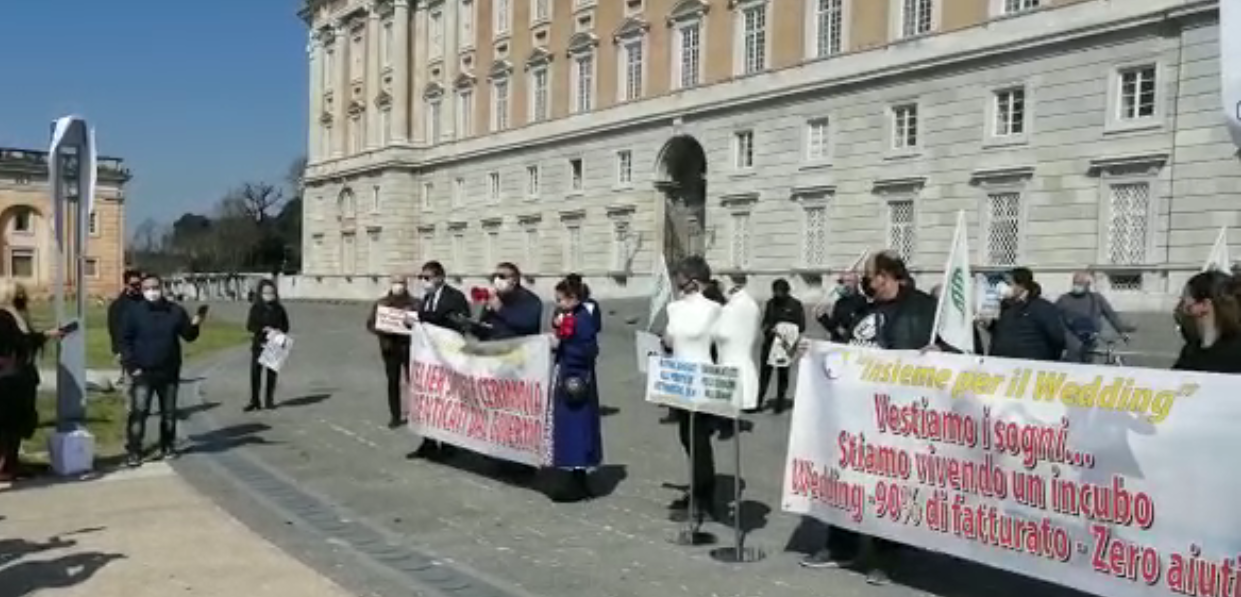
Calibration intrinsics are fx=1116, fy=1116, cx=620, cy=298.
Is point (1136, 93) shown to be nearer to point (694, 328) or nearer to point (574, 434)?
point (574, 434)

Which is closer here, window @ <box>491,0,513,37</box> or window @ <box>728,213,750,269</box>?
window @ <box>728,213,750,269</box>

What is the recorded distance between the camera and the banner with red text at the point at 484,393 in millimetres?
9531

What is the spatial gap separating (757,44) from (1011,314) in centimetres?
3509

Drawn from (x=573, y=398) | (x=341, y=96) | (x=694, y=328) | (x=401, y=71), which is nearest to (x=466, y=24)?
(x=401, y=71)

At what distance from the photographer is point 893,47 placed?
3681 centimetres

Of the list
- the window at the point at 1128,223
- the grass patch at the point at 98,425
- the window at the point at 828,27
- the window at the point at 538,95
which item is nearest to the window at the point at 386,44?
the window at the point at 538,95

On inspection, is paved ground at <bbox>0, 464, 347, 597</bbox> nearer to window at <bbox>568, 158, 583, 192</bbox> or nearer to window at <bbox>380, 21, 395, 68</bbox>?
window at <bbox>568, 158, 583, 192</bbox>

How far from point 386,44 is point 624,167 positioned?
1178 inches

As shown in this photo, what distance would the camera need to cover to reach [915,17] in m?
36.6

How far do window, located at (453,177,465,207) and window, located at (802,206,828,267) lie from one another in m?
28.5

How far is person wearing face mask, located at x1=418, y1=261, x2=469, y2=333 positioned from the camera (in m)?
12.5

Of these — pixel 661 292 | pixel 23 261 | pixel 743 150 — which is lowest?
pixel 23 261

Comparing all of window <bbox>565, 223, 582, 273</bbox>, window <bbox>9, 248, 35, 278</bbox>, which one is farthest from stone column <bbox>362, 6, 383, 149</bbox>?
window <bbox>9, 248, 35, 278</bbox>

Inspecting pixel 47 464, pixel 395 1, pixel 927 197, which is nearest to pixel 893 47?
pixel 927 197
